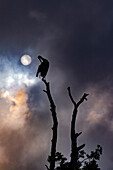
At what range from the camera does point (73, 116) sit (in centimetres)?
731

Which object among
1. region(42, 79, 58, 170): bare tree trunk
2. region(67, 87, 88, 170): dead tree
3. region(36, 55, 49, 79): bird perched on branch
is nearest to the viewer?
region(42, 79, 58, 170): bare tree trunk

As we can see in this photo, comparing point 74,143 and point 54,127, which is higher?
point 54,127

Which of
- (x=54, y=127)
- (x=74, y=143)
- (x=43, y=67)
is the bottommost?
(x=74, y=143)

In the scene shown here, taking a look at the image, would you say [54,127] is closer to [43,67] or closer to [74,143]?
[74,143]

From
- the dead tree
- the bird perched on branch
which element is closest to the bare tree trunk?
the dead tree

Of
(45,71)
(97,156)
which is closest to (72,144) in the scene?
(45,71)

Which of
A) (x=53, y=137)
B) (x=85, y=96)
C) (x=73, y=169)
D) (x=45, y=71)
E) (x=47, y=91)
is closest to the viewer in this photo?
(x=73, y=169)

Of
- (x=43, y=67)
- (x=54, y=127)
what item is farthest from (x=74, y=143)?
(x=43, y=67)

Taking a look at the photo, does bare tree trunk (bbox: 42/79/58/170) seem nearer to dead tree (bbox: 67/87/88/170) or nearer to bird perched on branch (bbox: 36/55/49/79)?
dead tree (bbox: 67/87/88/170)

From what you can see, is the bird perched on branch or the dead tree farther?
the bird perched on branch

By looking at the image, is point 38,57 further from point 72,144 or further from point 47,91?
point 72,144

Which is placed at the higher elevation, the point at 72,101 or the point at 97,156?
the point at 97,156

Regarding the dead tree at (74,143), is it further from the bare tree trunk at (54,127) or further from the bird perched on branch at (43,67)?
the bird perched on branch at (43,67)

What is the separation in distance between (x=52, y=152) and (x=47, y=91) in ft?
8.34
